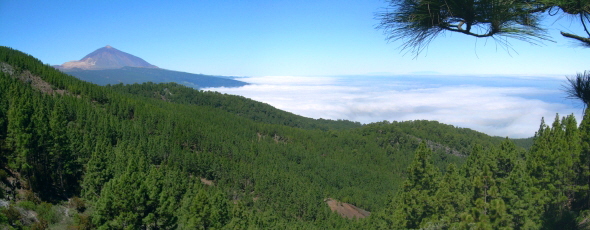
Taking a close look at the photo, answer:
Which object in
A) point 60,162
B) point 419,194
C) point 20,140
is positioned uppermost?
point 20,140

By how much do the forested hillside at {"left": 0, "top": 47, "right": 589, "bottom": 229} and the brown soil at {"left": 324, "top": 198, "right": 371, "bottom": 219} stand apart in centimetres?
220

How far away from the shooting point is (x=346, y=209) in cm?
5984

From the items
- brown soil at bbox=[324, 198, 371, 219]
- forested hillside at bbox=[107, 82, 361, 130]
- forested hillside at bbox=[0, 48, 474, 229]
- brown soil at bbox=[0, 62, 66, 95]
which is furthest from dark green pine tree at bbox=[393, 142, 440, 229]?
forested hillside at bbox=[107, 82, 361, 130]

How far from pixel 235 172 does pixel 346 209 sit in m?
23.0

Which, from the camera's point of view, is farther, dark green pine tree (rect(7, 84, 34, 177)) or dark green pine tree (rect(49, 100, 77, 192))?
dark green pine tree (rect(49, 100, 77, 192))

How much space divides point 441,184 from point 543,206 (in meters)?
6.41

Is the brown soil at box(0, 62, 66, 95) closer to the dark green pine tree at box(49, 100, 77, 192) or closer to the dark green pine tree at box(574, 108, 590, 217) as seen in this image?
the dark green pine tree at box(49, 100, 77, 192)

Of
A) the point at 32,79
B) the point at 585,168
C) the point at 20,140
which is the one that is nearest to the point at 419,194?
the point at 585,168

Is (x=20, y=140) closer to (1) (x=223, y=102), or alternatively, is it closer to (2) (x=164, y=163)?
(2) (x=164, y=163)

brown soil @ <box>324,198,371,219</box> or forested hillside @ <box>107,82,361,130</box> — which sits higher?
forested hillside @ <box>107,82,361,130</box>

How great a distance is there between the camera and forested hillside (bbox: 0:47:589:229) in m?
18.2

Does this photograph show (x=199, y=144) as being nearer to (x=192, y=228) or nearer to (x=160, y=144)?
(x=160, y=144)

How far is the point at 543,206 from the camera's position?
1972 cm

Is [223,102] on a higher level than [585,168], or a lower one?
lower
